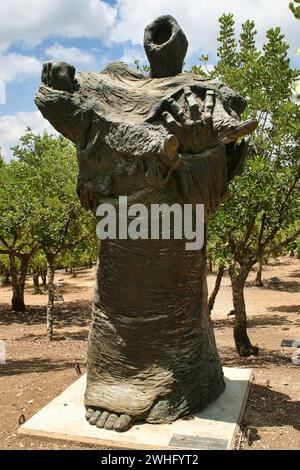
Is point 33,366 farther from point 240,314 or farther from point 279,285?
point 279,285

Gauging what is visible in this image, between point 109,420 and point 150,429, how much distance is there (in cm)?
39

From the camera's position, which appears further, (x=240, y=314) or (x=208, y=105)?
(x=240, y=314)

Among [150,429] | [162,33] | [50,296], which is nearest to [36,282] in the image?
[50,296]

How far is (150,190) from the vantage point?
4.40 metres

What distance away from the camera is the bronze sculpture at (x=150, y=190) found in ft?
14.0

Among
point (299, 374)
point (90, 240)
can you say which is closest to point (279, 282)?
point (90, 240)

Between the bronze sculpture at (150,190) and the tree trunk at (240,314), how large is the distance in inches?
178

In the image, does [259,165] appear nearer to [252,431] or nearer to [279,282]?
[252,431]

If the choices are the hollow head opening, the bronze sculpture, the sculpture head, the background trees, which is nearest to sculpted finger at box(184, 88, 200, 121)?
the bronze sculpture

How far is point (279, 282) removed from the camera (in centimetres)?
2597

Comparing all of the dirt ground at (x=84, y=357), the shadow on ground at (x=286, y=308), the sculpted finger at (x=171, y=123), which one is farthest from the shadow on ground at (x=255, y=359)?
the shadow on ground at (x=286, y=308)

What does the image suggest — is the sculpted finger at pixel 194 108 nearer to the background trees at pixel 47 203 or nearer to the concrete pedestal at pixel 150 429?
Result: the concrete pedestal at pixel 150 429

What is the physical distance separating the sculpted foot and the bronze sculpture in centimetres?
1

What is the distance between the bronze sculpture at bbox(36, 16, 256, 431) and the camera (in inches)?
168
